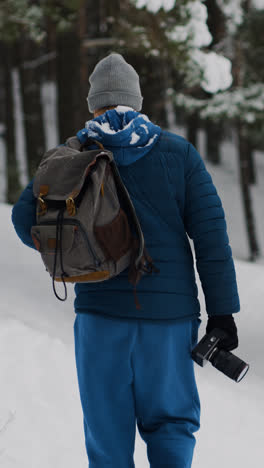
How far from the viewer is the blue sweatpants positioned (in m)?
2.32

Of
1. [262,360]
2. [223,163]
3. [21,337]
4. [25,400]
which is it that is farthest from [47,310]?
[223,163]

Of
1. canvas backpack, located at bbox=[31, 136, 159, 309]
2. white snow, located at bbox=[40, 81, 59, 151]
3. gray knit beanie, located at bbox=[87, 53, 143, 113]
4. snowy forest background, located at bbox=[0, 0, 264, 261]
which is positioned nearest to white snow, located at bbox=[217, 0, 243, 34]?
snowy forest background, located at bbox=[0, 0, 264, 261]

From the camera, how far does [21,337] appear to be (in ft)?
14.2

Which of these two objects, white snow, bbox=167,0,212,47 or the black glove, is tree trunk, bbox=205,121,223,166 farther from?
the black glove

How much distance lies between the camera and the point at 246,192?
50.3ft

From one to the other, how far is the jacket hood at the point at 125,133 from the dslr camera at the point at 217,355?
78 centimetres

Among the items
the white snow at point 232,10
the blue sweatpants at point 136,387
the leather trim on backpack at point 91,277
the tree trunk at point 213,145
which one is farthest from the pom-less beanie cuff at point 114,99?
the tree trunk at point 213,145

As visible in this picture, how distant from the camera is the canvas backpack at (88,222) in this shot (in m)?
2.18

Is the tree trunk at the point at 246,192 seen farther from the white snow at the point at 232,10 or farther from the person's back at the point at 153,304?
the person's back at the point at 153,304

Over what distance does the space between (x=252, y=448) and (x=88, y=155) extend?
8.10ft

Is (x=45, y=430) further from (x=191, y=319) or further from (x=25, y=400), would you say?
(x=191, y=319)

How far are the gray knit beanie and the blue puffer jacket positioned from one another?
0.09 m

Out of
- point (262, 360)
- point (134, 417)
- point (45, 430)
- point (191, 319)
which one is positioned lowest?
point (262, 360)

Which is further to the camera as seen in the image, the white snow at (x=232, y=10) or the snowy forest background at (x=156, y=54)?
the white snow at (x=232, y=10)
